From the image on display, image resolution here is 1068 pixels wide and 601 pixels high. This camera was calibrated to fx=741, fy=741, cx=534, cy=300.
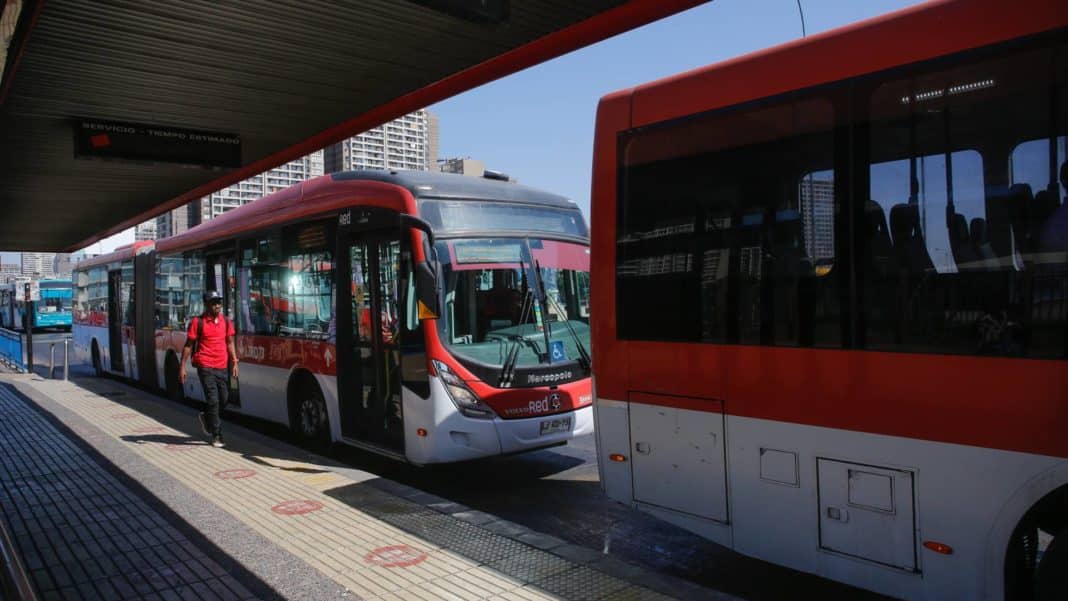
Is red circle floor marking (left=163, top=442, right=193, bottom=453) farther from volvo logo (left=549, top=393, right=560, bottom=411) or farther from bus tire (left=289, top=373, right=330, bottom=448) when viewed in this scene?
volvo logo (left=549, top=393, right=560, bottom=411)

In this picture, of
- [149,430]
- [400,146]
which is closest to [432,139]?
[400,146]

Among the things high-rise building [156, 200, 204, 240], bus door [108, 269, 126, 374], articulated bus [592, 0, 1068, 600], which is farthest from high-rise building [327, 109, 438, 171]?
articulated bus [592, 0, 1068, 600]

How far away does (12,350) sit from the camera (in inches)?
875

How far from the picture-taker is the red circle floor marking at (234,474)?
7523mm

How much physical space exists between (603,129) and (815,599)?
3608 mm

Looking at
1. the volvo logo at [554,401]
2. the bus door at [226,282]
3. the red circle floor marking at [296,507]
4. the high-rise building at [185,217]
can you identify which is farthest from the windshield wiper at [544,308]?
the high-rise building at [185,217]

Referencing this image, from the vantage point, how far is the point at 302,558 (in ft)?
16.6

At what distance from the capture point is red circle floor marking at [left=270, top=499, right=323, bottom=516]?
6.21m

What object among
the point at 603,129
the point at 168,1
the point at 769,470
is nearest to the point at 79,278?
the point at 168,1

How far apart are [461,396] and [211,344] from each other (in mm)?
4226

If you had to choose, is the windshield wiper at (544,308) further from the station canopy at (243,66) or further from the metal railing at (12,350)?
the metal railing at (12,350)

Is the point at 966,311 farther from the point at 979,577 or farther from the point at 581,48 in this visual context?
the point at 581,48

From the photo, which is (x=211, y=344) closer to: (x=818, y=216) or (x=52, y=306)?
(x=818, y=216)

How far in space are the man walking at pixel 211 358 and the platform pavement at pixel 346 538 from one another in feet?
1.51
